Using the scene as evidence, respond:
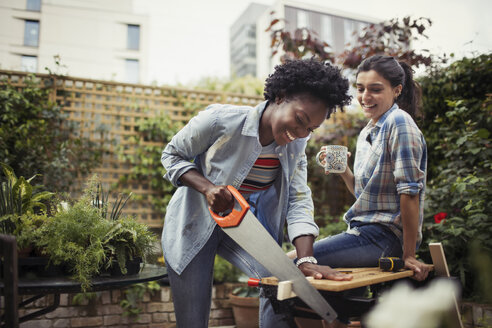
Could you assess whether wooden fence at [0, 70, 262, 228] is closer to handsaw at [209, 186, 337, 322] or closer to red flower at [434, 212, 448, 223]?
red flower at [434, 212, 448, 223]

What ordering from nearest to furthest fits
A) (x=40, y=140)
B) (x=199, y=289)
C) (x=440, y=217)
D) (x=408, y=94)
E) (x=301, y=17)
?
(x=199, y=289)
(x=408, y=94)
(x=440, y=217)
(x=40, y=140)
(x=301, y=17)

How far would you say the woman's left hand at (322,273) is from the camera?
123 centimetres

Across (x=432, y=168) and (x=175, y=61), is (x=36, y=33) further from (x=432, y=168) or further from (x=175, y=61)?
(x=432, y=168)

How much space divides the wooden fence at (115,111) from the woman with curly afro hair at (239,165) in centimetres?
366

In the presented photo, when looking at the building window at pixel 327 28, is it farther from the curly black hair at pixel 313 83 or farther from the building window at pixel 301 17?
the curly black hair at pixel 313 83

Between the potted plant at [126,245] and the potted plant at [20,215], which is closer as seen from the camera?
the potted plant at [20,215]

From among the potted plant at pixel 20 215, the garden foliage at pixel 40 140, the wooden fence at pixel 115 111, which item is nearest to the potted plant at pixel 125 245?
the potted plant at pixel 20 215

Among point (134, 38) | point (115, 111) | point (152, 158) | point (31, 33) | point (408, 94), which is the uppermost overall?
point (134, 38)

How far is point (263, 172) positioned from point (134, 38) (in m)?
19.6

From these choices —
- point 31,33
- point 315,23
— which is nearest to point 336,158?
point 31,33

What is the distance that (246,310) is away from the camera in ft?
12.2

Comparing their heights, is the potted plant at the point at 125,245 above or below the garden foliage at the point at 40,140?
below

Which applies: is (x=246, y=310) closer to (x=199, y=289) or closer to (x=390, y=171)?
(x=199, y=289)

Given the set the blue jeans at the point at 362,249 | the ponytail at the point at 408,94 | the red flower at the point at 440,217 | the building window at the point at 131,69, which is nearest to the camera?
the blue jeans at the point at 362,249
